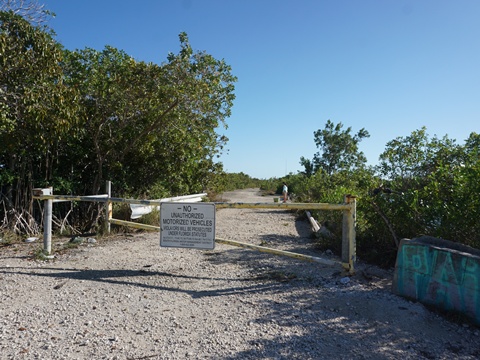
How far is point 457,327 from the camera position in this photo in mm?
3725

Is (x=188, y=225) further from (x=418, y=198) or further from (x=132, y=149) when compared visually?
(x=132, y=149)

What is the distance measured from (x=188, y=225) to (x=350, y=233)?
2.38 meters

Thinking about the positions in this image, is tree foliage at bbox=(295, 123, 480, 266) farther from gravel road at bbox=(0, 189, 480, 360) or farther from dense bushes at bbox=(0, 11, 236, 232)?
dense bushes at bbox=(0, 11, 236, 232)

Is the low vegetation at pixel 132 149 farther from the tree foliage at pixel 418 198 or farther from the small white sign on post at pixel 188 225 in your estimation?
the small white sign on post at pixel 188 225

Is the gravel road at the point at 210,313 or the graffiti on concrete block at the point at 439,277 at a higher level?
the graffiti on concrete block at the point at 439,277

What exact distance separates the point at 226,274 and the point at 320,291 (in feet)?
5.00

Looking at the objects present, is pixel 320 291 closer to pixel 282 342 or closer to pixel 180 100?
pixel 282 342

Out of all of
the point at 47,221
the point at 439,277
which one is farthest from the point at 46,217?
the point at 439,277

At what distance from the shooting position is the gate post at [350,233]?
4898mm

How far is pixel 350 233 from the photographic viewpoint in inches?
193

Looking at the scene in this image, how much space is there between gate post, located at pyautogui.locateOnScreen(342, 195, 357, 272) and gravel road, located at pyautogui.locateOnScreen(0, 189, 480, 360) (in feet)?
0.92

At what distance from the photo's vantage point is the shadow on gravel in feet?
15.6

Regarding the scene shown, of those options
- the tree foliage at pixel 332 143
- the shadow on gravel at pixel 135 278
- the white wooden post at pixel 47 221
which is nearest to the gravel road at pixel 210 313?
the shadow on gravel at pixel 135 278

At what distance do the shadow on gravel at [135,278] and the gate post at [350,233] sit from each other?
1.12m
